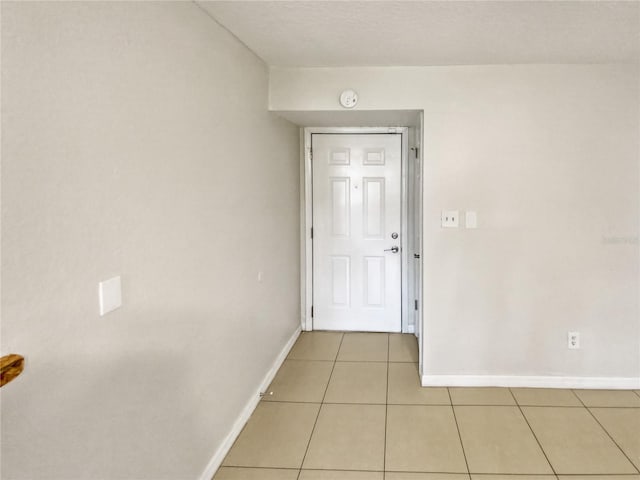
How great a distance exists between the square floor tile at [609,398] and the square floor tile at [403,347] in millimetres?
1238

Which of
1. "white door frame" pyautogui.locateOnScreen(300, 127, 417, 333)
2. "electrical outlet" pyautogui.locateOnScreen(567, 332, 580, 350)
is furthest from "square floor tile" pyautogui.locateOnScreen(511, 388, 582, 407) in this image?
"white door frame" pyautogui.locateOnScreen(300, 127, 417, 333)

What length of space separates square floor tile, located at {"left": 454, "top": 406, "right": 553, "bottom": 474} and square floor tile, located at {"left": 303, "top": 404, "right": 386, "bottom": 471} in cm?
50

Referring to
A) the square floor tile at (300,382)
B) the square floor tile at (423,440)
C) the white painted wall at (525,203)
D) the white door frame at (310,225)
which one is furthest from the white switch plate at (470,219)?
the square floor tile at (300,382)

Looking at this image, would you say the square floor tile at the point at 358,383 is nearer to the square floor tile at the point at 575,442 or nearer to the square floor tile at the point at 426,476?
the square floor tile at the point at 426,476

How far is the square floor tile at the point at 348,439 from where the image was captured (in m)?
2.31

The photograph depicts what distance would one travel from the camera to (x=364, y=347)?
4.00 m

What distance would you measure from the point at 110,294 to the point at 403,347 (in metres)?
3.10

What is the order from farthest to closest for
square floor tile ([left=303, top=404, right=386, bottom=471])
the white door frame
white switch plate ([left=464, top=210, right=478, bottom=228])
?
the white door frame, white switch plate ([left=464, top=210, right=478, bottom=228]), square floor tile ([left=303, top=404, right=386, bottom=471])

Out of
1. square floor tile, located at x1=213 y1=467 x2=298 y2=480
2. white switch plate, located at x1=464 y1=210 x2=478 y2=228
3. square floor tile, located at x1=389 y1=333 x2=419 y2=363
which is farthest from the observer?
square floor tile, located at x1=389 y1=333 x2=419 y2=363

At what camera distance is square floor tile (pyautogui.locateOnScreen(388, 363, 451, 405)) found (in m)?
2.99

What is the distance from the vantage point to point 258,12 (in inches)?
84.7

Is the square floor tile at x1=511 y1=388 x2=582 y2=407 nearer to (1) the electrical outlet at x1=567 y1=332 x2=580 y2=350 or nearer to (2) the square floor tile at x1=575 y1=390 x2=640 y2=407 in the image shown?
(2) the square floor tile at x1=575 y1=390 x2=640 y2=407

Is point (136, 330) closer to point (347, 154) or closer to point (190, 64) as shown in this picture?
point (190, 64)

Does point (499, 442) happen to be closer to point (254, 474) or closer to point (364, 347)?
point (254, 474)
